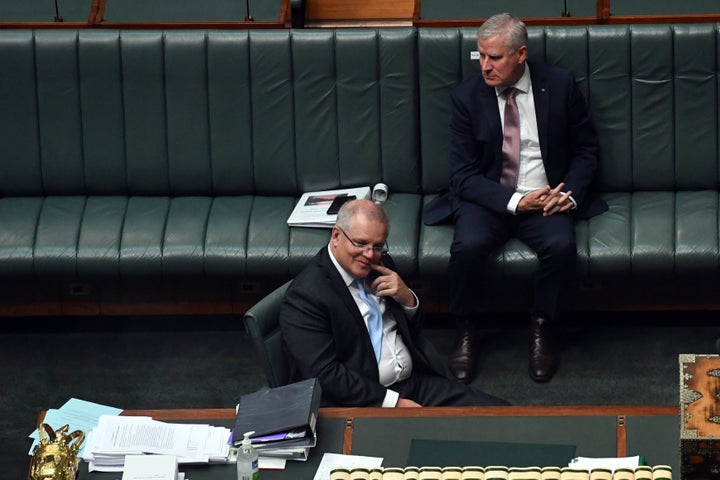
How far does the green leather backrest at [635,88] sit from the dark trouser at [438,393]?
167 centimetres

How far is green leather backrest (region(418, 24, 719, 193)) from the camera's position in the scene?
593cm

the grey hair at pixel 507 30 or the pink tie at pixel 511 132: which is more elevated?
the grey hair at pixel 507 30

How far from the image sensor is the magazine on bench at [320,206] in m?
5.79

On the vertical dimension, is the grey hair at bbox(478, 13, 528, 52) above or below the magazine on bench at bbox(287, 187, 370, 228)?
above

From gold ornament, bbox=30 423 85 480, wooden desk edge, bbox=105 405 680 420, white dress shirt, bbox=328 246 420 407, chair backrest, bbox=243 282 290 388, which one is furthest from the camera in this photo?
white dress shirt, bbox=328 246 420 407

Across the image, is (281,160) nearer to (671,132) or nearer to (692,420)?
(671,132)

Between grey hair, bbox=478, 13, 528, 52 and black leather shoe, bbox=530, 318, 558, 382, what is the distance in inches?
43.7

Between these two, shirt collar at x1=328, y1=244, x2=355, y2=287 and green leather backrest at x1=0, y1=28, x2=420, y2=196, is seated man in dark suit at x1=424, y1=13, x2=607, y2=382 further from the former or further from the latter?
shirt collar at x1=328, y1=244, x2=355, y2=287

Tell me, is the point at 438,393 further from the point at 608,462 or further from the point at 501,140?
the point at 501,140

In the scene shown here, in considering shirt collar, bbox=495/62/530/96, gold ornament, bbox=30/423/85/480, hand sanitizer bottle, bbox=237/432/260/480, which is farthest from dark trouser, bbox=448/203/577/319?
gold ornament, bbox=30/423/85/480

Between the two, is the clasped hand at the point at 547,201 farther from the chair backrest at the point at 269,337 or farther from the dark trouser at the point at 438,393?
the chair backrest at the point at 269,337

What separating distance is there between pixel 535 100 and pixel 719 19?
1124mm

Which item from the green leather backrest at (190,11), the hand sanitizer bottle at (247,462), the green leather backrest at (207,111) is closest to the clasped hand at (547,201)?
the green leather backrest at (207,111)

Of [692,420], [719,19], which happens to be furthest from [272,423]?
[719,19]
